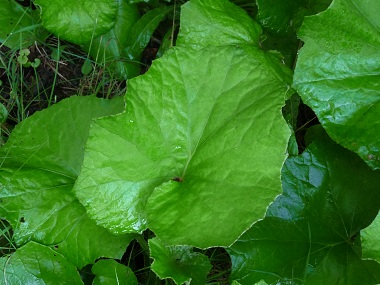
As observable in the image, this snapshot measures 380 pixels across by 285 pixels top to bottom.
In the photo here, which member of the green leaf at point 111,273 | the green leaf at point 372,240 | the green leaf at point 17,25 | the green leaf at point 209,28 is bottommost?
the green leaf at point 111,273

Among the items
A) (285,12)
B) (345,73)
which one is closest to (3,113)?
(285,12)

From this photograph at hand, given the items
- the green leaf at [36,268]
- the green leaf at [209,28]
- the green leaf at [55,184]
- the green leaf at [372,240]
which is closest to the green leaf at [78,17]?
the green leaf at [55,184]

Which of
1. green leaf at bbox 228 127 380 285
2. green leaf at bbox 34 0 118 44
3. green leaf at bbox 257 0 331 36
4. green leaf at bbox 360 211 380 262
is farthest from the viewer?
green leaf at bbox 34 0 118 44

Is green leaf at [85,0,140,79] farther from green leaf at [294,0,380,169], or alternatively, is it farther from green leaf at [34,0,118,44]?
green leaf at [294,0,380,169]

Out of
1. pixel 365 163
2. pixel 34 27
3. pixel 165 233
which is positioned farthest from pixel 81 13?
pixel 365 163

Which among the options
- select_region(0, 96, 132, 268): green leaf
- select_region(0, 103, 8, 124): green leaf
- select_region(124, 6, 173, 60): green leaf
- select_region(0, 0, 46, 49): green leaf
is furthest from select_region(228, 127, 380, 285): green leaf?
select_region(0, 0, 46, 49): green leaf

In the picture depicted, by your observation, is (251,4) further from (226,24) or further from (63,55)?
(63,55)

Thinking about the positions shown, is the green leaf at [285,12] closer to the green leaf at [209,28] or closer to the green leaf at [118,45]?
the green leaf at [209,28]
